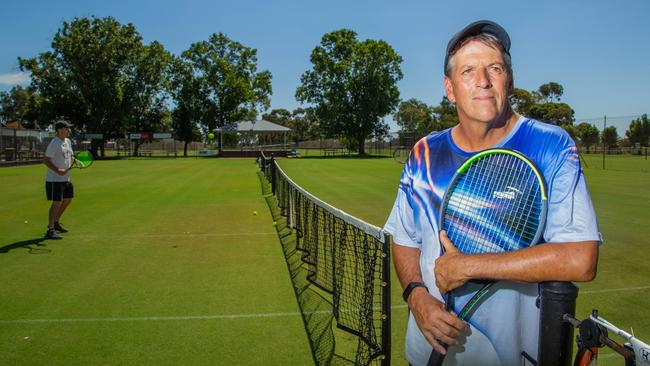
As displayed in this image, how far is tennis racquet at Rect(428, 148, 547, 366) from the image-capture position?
1964mm

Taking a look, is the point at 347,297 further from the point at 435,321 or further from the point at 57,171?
the point at 57,171

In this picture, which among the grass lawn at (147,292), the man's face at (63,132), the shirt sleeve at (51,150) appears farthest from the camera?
the man's face at (63,132)

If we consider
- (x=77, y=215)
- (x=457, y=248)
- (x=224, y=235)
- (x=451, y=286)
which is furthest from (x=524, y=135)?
(x=77, y=215)

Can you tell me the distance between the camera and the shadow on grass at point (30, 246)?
922cm

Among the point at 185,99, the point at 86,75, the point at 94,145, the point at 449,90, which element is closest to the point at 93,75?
the point at 86,75

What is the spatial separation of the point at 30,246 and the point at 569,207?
34.2 ft

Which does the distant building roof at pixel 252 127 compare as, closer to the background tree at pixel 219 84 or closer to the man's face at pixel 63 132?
the background tree at pixel 219 84

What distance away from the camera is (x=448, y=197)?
2168 millimetres

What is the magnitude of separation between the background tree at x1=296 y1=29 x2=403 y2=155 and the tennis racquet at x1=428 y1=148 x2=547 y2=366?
62.3m

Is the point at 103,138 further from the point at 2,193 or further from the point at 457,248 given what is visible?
the point at 457,248

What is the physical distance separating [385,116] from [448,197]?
67.0 metres

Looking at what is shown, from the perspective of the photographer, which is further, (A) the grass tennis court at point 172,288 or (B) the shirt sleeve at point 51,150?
(B) the shirt sleeve at point 51,150

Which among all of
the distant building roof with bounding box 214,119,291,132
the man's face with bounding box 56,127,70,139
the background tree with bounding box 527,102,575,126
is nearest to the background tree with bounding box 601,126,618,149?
the background tree with bounding box 527,102,575,126

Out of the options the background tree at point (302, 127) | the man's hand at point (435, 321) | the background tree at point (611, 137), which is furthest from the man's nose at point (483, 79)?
the background tree at point (302, 127)
